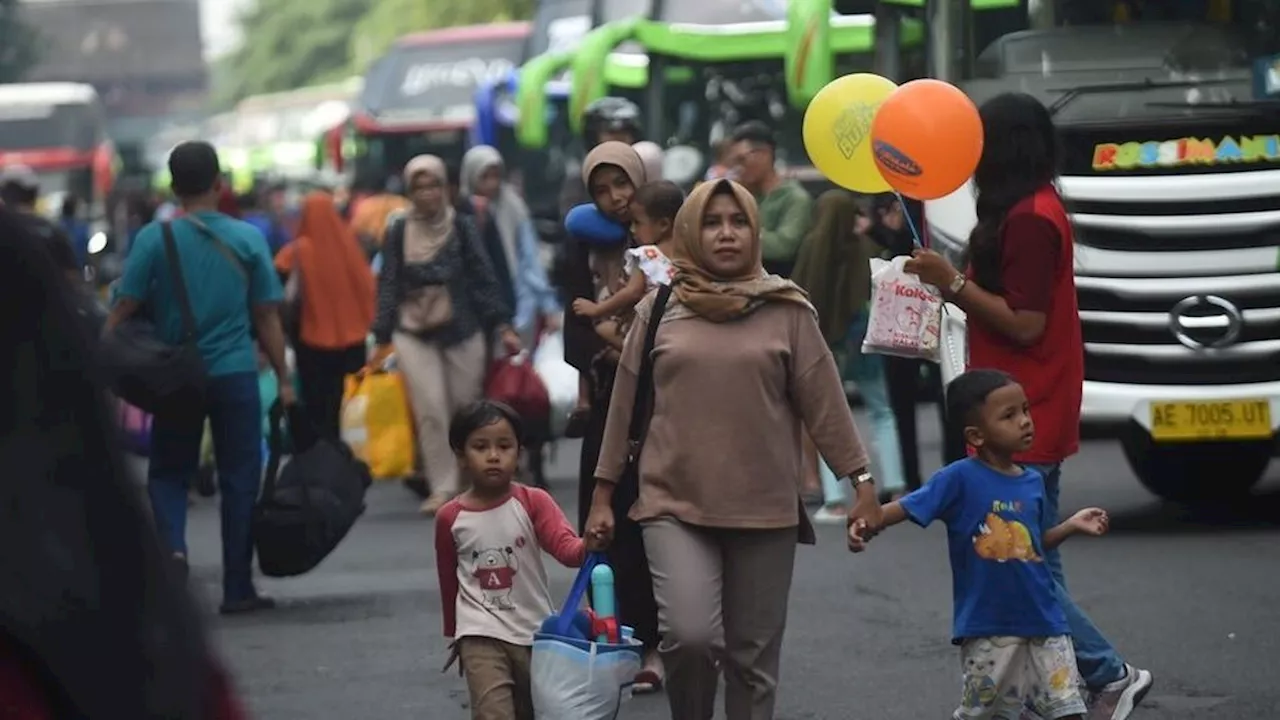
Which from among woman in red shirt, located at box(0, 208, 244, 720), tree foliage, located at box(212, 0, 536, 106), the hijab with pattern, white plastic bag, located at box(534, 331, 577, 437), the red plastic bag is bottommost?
tree foliage, located at box(212, 0, 536, 106)

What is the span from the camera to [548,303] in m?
16.5

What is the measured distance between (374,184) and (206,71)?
9783 centimetres

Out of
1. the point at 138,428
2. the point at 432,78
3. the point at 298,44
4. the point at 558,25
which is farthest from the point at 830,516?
the point at 298,44

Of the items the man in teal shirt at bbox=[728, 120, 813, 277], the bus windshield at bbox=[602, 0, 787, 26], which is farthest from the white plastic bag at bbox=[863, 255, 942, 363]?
the bus windshield at bbox=[602, 0, 787, 26]

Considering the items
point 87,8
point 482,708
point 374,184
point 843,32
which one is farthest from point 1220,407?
point 87,8

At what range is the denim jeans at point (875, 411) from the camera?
525 inches

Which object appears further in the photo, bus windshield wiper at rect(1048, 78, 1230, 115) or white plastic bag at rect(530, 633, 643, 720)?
bus windshield wiper at rect(1048, 78, 1230, 115)

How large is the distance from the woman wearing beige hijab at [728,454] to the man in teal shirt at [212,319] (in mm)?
3970

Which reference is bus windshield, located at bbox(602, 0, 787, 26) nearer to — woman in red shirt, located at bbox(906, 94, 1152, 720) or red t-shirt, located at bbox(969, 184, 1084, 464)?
woman in red shirt, located at bbox(906, 94, 1152, 720)

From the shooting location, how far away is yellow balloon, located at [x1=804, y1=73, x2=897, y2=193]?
27.3 feet

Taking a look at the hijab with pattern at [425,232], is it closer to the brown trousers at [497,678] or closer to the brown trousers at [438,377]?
the brown trousers at [438,377]

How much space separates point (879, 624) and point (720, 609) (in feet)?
10.7

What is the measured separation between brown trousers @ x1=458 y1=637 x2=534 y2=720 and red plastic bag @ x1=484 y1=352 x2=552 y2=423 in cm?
713

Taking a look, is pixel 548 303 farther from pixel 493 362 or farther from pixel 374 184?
pixel 374 184
